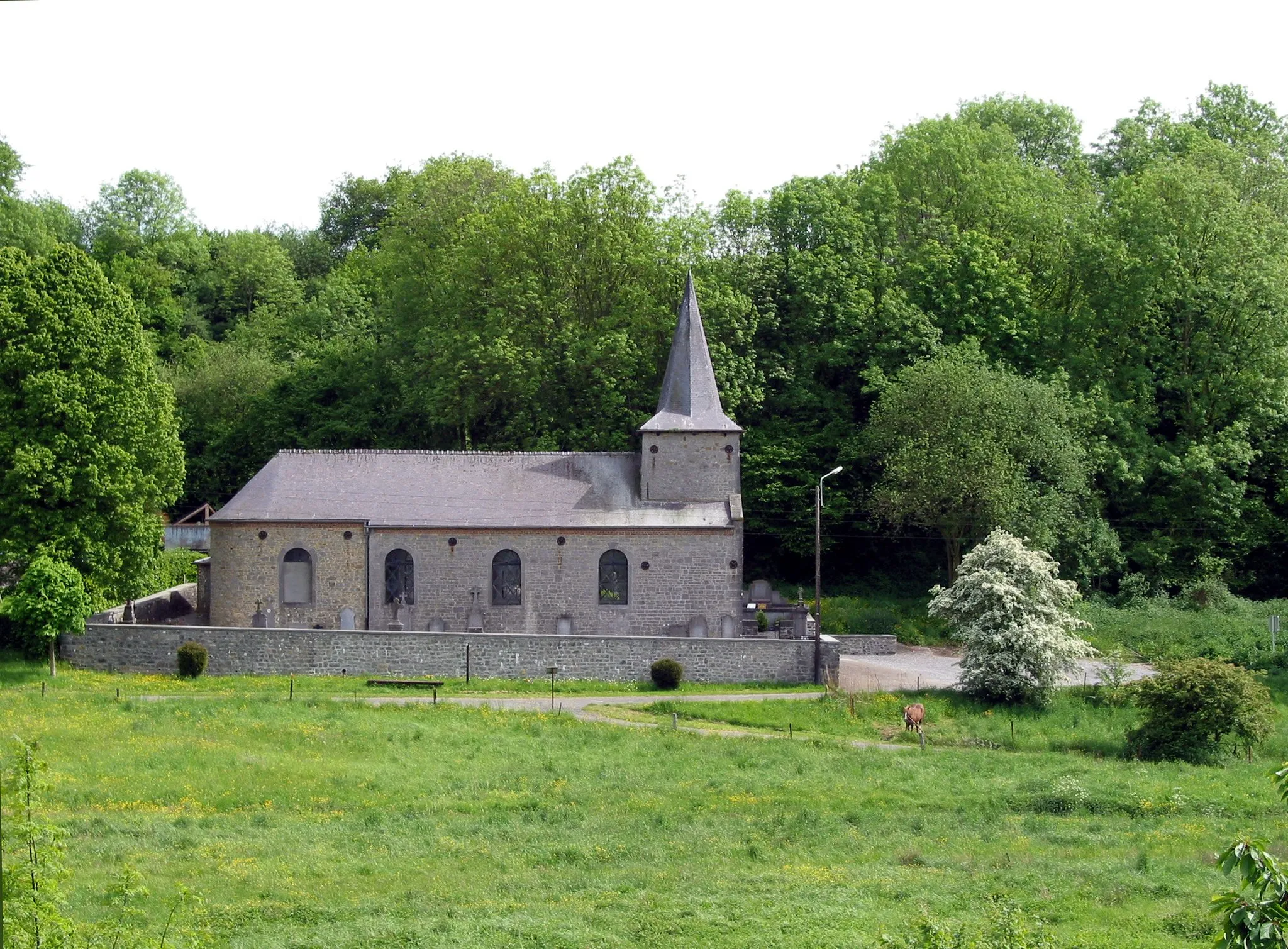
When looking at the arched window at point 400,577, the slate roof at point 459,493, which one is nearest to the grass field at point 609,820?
the arched window at point 400,577

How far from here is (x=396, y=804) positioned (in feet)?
79.2

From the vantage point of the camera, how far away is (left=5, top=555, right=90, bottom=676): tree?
3300 cm

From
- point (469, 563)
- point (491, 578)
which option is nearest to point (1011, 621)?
point (491, 578)

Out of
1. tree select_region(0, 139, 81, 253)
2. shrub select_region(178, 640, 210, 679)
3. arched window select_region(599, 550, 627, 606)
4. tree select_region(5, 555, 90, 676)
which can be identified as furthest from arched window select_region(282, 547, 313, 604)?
tree select_region(0, 139, 81, 253)

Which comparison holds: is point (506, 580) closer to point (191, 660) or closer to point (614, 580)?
point (614, 580)

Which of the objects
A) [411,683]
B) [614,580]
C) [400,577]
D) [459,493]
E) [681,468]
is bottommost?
[411,683]

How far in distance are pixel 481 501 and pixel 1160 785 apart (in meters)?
20.0

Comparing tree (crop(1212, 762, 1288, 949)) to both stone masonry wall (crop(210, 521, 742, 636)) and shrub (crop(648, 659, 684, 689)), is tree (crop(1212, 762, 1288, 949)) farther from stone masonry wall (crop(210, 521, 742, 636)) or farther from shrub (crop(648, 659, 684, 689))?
stone masonry wall (crop(210, 521, 742, 636))

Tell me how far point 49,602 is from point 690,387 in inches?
726

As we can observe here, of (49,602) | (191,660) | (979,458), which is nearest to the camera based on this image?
(49,602)

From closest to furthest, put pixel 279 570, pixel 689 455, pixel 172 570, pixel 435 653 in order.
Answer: pixel 435 653
pixel 279 570
pixel 689 455
pixel 172 570

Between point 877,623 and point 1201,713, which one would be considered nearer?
point 1201,713

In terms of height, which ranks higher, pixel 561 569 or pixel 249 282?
pixel 249 282

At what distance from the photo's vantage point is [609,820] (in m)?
23.3
